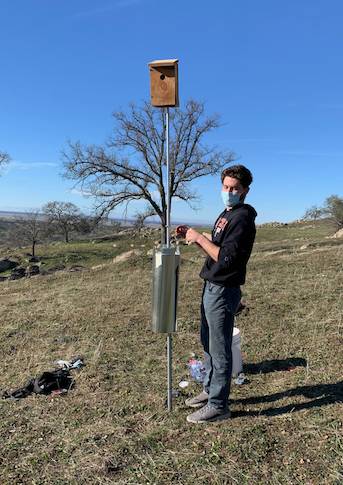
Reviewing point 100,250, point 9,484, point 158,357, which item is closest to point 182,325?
point 158,357

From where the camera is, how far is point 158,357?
444 cm

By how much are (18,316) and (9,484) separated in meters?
4.80

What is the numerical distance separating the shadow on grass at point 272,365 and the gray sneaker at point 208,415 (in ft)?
3.53

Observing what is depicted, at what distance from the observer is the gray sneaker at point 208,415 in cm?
296

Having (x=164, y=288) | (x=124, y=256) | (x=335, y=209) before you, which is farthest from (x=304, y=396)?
(x=335, y=209)

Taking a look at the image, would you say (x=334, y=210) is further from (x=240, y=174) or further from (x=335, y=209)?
(x=240, y=174)

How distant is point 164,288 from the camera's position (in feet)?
9.40

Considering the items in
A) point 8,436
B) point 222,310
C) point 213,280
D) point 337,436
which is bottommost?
point 8,436

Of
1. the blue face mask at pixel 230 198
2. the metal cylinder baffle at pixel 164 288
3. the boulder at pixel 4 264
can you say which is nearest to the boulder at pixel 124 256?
the boulder at pixel 4 264

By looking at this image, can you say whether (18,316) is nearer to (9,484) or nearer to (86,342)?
(86,342)

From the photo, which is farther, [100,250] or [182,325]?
[100,250]

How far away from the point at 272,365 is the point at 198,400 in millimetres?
1321

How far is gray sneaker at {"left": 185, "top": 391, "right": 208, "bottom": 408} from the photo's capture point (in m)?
3.25

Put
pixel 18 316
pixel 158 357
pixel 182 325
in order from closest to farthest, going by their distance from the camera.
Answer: pixel 158 357
pixel 182 325
pixel 18 316
